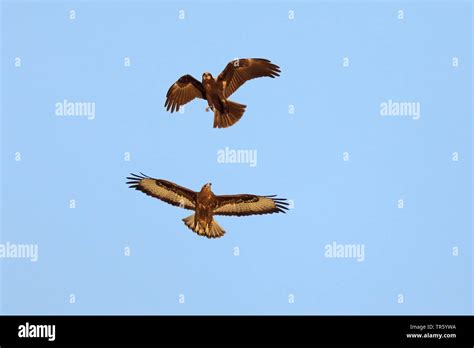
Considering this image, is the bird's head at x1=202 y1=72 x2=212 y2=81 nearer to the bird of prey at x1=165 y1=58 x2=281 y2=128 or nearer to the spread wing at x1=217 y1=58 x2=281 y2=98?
the bird of prey at x1=165 y1=58 x2=281 y2=128

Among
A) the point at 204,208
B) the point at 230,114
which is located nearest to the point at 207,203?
the point at 204,208

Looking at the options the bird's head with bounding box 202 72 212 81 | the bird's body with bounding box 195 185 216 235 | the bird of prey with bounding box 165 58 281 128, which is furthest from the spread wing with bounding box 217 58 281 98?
the bird's body with bounding box 195 185 216 235

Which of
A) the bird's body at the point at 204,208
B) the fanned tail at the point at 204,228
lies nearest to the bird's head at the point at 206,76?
the bird's body at the point at 204,208

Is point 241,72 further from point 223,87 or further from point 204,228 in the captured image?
point 204,228

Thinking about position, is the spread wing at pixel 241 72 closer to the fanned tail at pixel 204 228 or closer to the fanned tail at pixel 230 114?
the fanned tail at pixel 230 114
